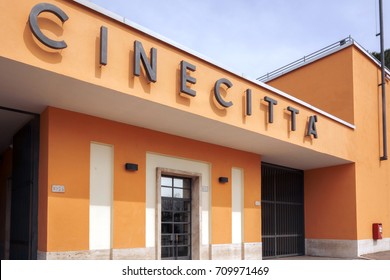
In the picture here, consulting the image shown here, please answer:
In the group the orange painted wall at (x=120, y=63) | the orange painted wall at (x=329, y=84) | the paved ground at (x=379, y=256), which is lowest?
the paved ground at (x=379, y=256)

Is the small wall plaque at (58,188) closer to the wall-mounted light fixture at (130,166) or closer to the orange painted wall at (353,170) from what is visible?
the wall-mounted light fixture at (130,166)

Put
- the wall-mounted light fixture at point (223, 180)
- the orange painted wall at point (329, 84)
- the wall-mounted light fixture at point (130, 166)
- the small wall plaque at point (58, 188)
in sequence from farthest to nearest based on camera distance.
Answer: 1. the orange painted wall at point (329, 84)
2. the wall-mounted light fixture at point (223, 180)
3. the wall-mounted light fixture at point (130, 166)
4. the small wall plaque at point (58, 188)

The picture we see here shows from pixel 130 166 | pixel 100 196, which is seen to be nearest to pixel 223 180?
pixel 130 166

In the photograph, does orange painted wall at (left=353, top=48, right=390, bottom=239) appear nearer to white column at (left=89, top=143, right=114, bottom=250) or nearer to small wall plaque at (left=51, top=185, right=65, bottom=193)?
white column at (left=89, top=143, right=114, bottom=250)

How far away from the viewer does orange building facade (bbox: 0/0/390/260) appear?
Answer: 741 cm

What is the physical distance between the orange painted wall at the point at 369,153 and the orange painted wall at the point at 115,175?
6.01 meters

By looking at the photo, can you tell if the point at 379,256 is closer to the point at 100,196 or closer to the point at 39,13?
the point at 100,196

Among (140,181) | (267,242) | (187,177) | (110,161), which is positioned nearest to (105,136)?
(110,161)

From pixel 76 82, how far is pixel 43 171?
2.54 m

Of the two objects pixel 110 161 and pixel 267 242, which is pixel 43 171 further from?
pixel 267 242

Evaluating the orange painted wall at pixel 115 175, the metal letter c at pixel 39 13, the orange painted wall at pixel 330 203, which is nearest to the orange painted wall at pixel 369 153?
the orange painted wall at pixel 330 203

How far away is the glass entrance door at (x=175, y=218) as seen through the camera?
37.0 feet

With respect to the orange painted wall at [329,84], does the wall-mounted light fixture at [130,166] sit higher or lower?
lower

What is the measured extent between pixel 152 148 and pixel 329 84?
9025mm
